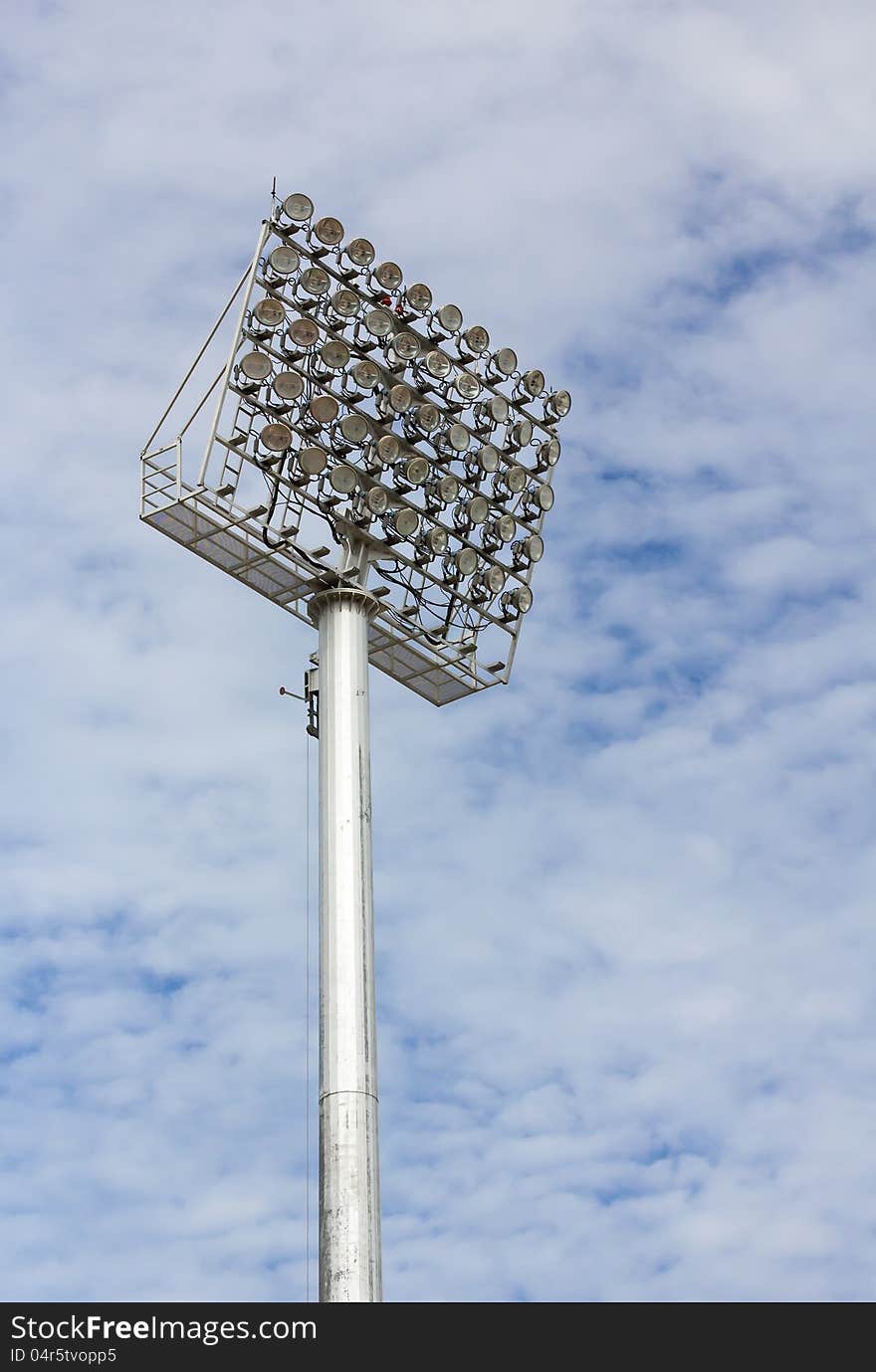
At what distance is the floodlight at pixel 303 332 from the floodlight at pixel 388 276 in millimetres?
3132

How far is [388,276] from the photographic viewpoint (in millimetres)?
53219

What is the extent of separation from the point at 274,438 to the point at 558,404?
10.8 metres

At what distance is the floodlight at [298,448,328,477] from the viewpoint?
163 feet

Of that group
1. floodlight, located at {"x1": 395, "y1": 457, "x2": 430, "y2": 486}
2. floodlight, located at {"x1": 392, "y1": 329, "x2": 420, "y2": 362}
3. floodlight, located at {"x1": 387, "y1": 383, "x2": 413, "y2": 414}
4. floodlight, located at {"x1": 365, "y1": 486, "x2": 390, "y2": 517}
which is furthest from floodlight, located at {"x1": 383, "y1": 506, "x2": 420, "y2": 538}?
floodlight, located at {"x1": 392, "y1": 329, "x2": 420, "y2": 362}

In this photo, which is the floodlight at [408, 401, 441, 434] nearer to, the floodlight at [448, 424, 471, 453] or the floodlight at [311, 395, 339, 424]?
the floodlight at [448, 424, 471, 453]

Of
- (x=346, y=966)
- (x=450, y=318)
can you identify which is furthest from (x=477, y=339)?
(x=346, y=966)

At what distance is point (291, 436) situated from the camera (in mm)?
49562

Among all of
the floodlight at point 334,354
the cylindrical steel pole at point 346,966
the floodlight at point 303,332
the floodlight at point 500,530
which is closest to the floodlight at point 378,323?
the floodlight at point 334,354

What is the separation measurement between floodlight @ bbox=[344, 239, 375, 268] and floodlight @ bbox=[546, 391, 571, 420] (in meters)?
6.86

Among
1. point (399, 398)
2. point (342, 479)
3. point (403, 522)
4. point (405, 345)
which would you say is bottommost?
point (342, 479)

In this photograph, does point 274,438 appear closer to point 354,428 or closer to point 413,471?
point 354,428

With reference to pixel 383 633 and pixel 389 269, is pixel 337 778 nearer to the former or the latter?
pixel 383 633

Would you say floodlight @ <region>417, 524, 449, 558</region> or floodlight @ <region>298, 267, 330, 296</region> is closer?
floodlight @ <region>298, 267, 330, 296</region>
